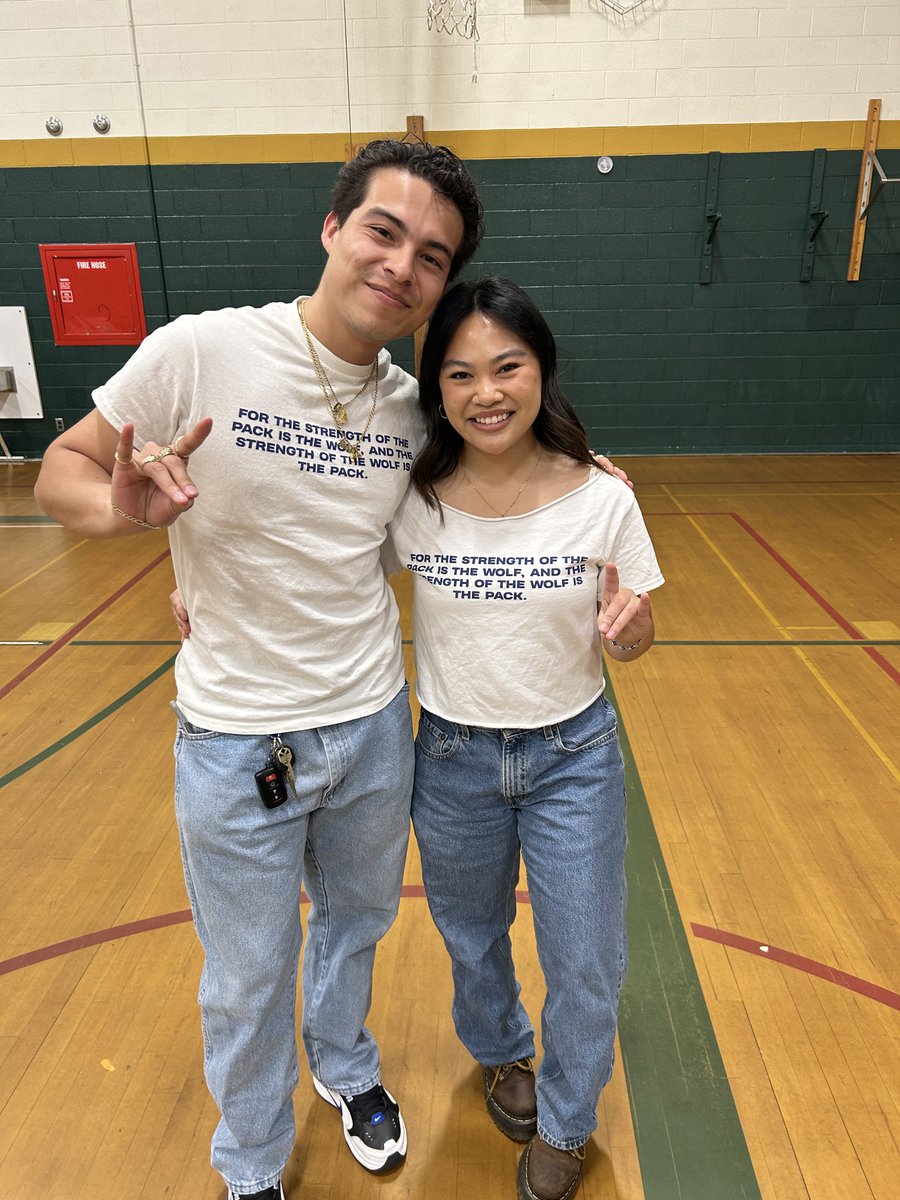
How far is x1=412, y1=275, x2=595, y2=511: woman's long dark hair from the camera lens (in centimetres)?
122

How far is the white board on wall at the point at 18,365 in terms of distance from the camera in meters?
6.80

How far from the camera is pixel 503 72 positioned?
6340mm

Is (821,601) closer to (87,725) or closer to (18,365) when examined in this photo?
(87,725)

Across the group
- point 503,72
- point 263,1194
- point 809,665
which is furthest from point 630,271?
point 263,1194

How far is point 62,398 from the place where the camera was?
6996 mm

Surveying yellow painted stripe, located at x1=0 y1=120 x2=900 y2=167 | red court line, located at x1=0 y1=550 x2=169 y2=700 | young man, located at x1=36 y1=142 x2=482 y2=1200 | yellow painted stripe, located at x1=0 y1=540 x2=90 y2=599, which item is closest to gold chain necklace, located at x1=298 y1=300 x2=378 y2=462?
young man, located at x1=36 y1=142 x2=482 y2=1200

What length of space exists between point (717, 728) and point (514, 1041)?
64.4 inches

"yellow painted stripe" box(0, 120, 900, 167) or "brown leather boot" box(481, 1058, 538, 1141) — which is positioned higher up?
"yellow painted stripe" box(0, 120, 900, 167)

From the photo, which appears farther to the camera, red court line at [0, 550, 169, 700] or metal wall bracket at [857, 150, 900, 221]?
metal wall bracket at [857, 150, 900, 221]

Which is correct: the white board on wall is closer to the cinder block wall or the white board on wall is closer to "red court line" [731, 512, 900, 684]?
the cinder block wall

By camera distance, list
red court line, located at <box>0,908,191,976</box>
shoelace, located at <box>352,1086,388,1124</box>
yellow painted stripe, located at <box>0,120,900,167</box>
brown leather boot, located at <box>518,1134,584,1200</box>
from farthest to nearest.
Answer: yellow painted stripe, located at <box>0,120,900,167</box> < red court line, located at <box>0,908,191,976</box> < shoelace, located at <box>352,1086,388,1124</box> < brown leather boot, located at <box>518,1134,584,1200</box>

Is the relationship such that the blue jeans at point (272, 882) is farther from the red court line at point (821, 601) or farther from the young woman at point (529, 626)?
the red court line at point (821, 601)

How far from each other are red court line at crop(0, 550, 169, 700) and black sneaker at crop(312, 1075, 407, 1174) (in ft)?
7.79

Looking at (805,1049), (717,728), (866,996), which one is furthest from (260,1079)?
(717,728)
